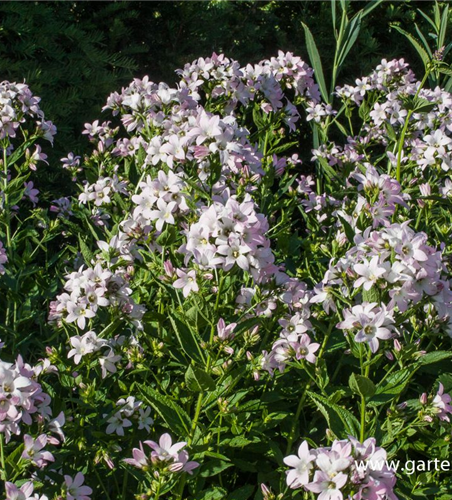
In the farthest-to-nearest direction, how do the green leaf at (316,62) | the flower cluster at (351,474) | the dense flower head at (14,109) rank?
the green leaf at (316,62) → the dense flower head at (14,109) → the flower cluster at (351,474)

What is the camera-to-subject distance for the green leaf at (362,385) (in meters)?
1.74

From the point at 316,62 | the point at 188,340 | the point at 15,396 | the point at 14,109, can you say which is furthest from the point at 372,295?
the point at 316,62

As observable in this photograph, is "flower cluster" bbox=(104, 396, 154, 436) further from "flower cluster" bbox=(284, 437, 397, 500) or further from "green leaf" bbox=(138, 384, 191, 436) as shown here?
"flower cluster" bbox=(284, 437, 397, 500)

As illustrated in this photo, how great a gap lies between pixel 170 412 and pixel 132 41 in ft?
13.2

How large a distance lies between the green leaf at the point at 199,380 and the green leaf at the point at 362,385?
1.23ft

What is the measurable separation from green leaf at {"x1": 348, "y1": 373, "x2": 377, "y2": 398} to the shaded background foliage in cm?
241

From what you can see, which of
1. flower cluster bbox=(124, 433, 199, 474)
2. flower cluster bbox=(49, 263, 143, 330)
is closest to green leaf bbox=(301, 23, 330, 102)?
flower cluster bbox=(49, 263, 143, 330)

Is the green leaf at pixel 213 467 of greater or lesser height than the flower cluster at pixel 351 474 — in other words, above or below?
below

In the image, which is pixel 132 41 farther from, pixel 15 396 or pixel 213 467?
pixel 15 396

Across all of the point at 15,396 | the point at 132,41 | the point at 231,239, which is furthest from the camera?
the point at 132,41

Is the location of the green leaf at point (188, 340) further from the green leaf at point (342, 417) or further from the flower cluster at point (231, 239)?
the green leaf at point (342, 417)

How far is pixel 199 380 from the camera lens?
1.79m

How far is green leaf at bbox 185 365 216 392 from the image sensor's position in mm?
1766

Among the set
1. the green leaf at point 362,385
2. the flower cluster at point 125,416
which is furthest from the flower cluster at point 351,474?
the flower cluster at point 125,416
